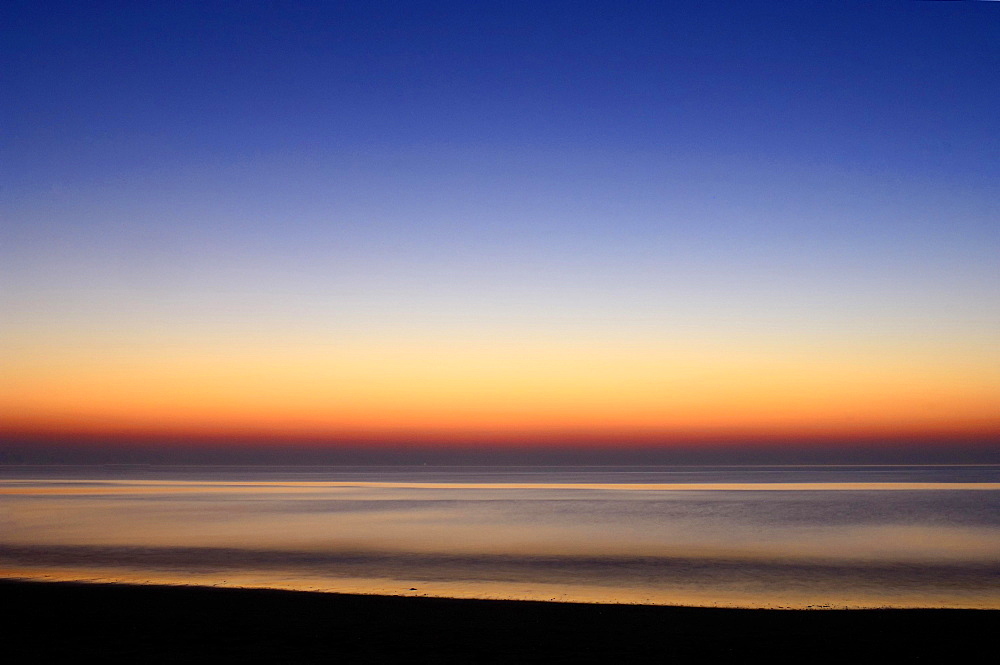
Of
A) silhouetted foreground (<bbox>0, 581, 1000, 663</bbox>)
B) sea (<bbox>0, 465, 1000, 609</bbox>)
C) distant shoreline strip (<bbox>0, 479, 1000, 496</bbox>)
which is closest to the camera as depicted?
silhouetted foreground (<bbox>0, 581, 1000, 663</bbox>)

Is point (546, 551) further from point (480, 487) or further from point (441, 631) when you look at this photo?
point (480, 487)

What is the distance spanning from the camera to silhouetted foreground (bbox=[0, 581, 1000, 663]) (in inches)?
376

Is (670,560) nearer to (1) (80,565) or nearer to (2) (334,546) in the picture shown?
(2) (334,546)

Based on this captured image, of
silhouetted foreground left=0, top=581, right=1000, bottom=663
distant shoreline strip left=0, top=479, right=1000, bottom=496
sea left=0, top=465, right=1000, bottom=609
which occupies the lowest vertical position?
distant shoreline strip left=0, top=479, right=1000, bottom=496

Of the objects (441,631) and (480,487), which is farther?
(480,487)

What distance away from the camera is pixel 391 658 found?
942cm

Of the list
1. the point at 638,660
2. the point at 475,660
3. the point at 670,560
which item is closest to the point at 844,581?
the point at 670,560

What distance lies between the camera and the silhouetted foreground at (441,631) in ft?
31.3

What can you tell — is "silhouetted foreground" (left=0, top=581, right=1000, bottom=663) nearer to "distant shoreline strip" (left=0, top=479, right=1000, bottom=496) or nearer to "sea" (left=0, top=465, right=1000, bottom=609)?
"sea" (left=0, top=465, right=1000, bottom=609)

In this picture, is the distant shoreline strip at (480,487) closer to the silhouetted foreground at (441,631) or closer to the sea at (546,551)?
the sea at (546,551)

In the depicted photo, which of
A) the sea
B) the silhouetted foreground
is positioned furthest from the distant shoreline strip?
the silhouetted foreground

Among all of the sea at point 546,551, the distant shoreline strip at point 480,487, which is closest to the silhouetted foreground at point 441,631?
the sea at point 546,551

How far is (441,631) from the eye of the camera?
11.0 meters

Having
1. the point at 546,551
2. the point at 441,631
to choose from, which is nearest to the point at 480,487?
the point at 546,551
